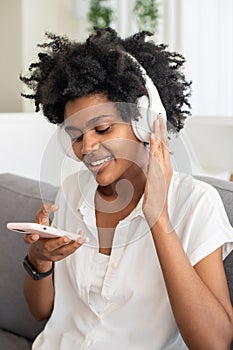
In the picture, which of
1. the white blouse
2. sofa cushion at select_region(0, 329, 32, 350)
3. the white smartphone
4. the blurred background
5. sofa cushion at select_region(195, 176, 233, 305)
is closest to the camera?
the white smartphone

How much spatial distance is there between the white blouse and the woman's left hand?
64mm

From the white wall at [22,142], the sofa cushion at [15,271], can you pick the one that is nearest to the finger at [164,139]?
the sofa cushion at [15,271]

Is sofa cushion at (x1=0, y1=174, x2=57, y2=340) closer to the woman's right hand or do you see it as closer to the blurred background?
the woman's right hand

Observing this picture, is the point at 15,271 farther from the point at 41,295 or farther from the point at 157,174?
the point at 157,174

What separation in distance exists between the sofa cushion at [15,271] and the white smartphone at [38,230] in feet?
1.82

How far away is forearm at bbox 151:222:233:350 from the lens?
1.03 meters

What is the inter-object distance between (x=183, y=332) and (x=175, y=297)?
2.3 inches

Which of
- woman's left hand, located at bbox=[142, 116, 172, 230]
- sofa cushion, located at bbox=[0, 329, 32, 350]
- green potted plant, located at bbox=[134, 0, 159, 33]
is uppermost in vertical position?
green potted plant, located at bbox=[134, 0, 159, 33]

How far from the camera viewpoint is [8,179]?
1811mm

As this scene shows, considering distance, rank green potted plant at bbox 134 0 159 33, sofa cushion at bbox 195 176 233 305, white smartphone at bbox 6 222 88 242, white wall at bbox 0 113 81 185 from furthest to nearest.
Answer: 1. green potted plant at bbox 134 0 159 33
2. white wall at bbox 0 113 81 185
3. sofa cushion at bbox 195 176 233 305
4. white smartphone at bbox 6 222 88 242

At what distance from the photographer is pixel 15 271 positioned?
160cm

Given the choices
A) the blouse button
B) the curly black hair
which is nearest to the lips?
the curly black hair

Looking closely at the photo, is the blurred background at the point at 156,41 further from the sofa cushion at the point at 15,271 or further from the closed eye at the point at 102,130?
the closed eye at the point at 102,130

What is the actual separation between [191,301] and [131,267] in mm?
161
